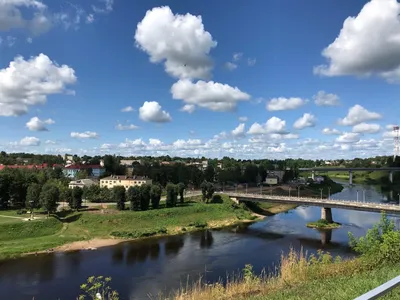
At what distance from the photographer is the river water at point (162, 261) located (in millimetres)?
35875

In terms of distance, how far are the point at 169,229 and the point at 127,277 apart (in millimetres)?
28765

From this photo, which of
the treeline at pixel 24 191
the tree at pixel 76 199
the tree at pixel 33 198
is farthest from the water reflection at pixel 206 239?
the tree at pixel 33 198

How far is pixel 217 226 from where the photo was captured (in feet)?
244

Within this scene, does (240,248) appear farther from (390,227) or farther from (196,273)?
(390,227)

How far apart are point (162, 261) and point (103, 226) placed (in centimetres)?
2360

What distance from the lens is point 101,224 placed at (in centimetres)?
6594

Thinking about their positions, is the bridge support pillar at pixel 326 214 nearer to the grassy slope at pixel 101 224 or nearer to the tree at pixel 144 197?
the grassy slope at pixel 101 224

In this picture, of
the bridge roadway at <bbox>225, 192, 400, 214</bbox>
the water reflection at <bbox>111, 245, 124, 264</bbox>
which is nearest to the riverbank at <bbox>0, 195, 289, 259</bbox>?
the water reflection at <bbox>111, 245, 124, 264</bbox>

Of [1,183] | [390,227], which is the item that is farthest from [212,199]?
[390,227]

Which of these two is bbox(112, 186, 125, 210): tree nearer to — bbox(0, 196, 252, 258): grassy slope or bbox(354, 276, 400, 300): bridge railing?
bbox(0, 196, 252, 258): grassy slope

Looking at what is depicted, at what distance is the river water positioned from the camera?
118 ft

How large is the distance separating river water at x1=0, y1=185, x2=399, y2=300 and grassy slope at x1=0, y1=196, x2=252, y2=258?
5204 millimetres

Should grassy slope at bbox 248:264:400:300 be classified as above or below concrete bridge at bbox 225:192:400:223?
above

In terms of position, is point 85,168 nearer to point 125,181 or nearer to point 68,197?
point 125,181
